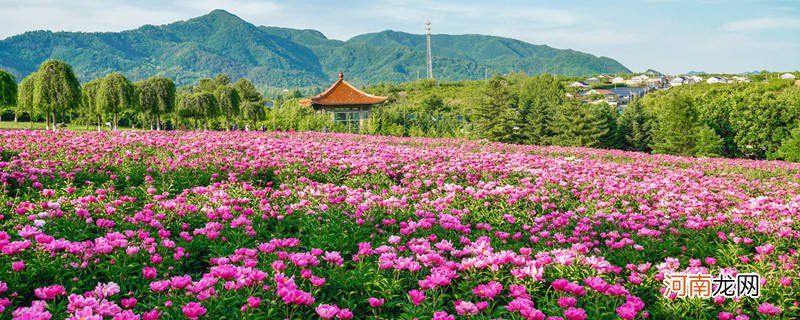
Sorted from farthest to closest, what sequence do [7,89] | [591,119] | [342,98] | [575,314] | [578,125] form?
[342,98] < [591,119] < [578,125] < [7,89] < [575,314]

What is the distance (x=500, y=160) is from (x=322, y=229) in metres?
5.72

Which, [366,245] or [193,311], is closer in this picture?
[193,311]

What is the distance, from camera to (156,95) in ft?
100

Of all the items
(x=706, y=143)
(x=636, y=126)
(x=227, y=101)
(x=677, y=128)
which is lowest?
(x=706, y=143)

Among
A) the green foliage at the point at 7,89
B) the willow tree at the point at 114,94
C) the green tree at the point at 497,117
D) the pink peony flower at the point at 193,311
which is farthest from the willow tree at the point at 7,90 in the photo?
the pink peony flower at the point at 193,311

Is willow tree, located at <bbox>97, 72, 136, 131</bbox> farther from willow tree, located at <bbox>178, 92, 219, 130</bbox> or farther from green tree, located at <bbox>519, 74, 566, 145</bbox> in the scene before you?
→ green tree, located at <bbox>519, 74, 566, 145</bbox>

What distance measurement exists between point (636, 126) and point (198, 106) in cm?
3248

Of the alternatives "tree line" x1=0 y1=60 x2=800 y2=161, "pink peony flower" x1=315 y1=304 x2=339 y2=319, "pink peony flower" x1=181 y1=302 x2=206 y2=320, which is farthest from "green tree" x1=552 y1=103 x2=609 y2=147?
"pink peony flower" x1=181 y1=302 x2=206 y2=320

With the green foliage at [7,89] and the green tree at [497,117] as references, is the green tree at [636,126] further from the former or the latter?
the green foliage at [7,89]

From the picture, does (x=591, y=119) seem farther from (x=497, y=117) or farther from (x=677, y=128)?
(x=497, y=117)

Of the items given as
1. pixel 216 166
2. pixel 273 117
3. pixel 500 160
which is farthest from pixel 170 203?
pixel 273 117

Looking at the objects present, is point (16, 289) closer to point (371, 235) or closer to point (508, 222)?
point (371, 235)

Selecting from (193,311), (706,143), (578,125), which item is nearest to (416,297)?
(193,311)

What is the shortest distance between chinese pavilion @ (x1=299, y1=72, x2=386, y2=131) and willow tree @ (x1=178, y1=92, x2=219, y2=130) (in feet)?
25.0
